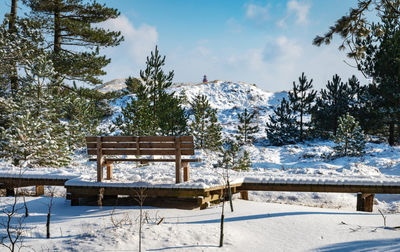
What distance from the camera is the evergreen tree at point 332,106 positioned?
25820 mm

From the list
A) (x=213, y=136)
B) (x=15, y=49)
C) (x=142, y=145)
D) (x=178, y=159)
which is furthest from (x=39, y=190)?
(x=213, y=136)

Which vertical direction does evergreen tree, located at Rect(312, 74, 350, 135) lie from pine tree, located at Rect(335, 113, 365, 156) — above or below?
above

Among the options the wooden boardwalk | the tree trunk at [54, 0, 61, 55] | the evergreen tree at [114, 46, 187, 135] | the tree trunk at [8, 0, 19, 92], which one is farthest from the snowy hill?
the wooden boardwalk

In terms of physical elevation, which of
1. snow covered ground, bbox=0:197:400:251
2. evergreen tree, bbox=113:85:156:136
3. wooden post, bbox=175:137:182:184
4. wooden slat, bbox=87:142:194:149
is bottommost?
snow covered ground, bbox=0:197:400:251

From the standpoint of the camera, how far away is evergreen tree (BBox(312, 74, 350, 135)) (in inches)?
1017

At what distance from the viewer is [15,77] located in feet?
44.6

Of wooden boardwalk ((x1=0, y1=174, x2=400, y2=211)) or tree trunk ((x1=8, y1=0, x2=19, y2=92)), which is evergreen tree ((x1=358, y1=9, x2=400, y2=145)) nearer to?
wooden boardwalk ((x1=0, y1=174, x2=400, y2=211))

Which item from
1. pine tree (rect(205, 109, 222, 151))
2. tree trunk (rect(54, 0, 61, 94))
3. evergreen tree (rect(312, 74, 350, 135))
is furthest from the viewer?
evergreen tree (rect(312, 74, 350, 135))

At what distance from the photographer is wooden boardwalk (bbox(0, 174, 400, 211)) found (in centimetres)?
617

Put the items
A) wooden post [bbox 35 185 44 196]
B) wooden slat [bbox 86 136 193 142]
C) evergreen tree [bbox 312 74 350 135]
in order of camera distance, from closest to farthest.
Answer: wooden slat [bbox 86 136 193 142] → wooden post [bbox 35 185 44 196] → evergreen tree [bbox 312 74 350 135]

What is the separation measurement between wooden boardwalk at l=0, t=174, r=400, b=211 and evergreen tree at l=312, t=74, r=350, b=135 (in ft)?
67.6

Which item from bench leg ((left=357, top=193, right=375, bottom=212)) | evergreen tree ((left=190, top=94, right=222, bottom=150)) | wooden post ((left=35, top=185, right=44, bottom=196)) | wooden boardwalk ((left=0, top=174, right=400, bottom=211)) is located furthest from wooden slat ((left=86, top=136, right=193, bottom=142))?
evergreen tree ((left=190, top=94, right=222, bottom=150))

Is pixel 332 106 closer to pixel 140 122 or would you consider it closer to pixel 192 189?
pixel 140 122

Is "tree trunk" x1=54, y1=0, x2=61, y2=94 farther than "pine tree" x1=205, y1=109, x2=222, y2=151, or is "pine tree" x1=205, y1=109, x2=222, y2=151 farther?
"pine tree" x1=205, y1=109, x2=222, y2=151
